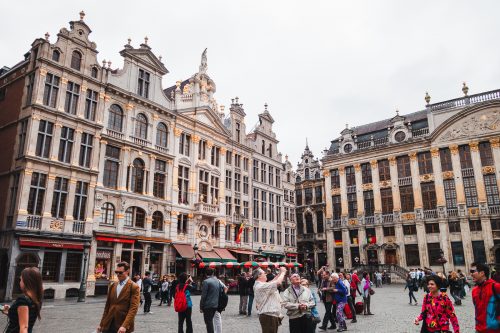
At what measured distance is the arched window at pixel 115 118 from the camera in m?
31.8

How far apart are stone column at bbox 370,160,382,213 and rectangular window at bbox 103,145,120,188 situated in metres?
31.6

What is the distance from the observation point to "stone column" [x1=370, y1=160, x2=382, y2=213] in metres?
48.1

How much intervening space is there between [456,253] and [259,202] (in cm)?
2229

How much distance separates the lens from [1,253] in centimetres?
2516

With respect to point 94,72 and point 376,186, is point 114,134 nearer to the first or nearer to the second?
point 94,72

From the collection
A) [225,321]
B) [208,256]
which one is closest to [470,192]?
[208,256]

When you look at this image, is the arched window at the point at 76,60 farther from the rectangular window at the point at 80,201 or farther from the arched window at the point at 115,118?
the rectangular window at the point at 80,201

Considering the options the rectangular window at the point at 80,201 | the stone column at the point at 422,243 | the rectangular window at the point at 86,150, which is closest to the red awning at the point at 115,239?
the rectangular window at the point at 80,201

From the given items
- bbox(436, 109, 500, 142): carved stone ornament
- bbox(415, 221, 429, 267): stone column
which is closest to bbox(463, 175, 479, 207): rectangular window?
bbox(436, 109, 500, 142): carved stone ornament

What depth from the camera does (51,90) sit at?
27.7 m

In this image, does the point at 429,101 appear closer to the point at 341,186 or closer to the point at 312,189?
the point at 341,186

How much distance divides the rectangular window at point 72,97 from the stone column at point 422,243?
123ft

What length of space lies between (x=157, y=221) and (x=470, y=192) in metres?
33.8

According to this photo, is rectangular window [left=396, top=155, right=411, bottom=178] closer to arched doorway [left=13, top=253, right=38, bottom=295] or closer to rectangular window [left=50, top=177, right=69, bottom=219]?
rectangular window [left=50, top=177, right=69, bottom=219]
